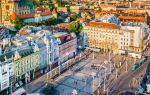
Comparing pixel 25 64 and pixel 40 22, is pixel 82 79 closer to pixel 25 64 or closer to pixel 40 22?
pixel 25 64

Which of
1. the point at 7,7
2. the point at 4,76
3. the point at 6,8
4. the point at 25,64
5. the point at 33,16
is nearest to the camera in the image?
the point at 4,76

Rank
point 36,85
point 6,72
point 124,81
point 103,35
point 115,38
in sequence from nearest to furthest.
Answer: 1. point 6,72
2. point 36,85
3. point 124,81
4. point 115,38
5. point 103,35

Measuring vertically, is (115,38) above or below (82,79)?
above

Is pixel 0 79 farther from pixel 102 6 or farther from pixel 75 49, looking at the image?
pixel 102 6

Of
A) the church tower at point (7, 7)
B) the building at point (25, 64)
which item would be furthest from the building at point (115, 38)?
the church tower at point (7, 7)

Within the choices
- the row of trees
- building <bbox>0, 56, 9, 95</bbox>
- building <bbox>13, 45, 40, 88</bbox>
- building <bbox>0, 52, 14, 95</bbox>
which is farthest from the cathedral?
building <bbox>0, 56, 9, 95</bbox>

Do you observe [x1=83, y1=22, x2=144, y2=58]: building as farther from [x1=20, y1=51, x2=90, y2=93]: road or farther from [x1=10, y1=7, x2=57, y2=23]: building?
[x1=10, y1=7, x2=57, y2=23]: building

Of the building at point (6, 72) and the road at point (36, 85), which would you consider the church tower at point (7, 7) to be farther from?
the building at point (6, 72)

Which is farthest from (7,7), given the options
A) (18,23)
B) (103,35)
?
(103,35)
